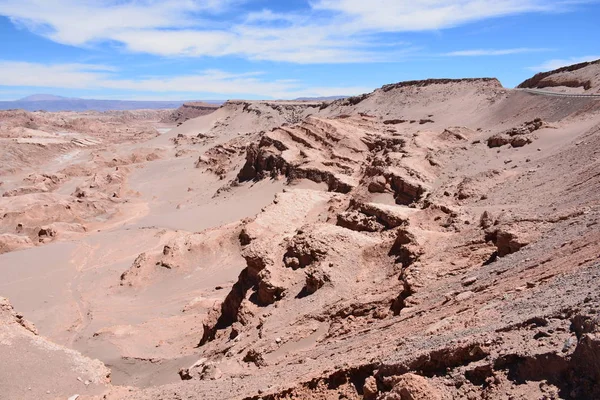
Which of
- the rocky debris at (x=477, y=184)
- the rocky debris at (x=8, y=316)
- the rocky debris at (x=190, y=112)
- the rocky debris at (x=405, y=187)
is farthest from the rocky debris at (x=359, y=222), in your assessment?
the rocky debris at (x=190, y=112)

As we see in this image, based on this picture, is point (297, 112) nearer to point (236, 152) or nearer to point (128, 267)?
point (236, 152)

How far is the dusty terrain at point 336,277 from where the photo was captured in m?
4.05

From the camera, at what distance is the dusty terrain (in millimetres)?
4055

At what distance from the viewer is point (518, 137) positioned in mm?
18750

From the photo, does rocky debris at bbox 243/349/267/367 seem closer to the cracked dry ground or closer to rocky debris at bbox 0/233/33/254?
the cracked dry ground

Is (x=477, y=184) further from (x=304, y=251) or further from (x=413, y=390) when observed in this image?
(x=413, y=390)

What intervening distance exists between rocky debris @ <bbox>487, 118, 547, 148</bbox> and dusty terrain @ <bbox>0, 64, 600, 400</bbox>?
0.08 m

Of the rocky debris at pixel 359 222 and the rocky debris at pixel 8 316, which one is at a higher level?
the rocky debris at pixel 359 222

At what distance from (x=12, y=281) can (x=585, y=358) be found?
54.3 ft

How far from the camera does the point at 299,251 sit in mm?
8883

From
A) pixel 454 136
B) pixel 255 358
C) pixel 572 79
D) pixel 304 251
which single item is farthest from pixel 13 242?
pixel 572 79

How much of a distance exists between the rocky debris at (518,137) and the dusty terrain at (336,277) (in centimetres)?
8

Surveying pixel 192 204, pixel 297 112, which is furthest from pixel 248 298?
pixel 297 112

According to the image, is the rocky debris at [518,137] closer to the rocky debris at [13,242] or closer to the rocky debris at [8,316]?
the rocky debris at [8,316]
